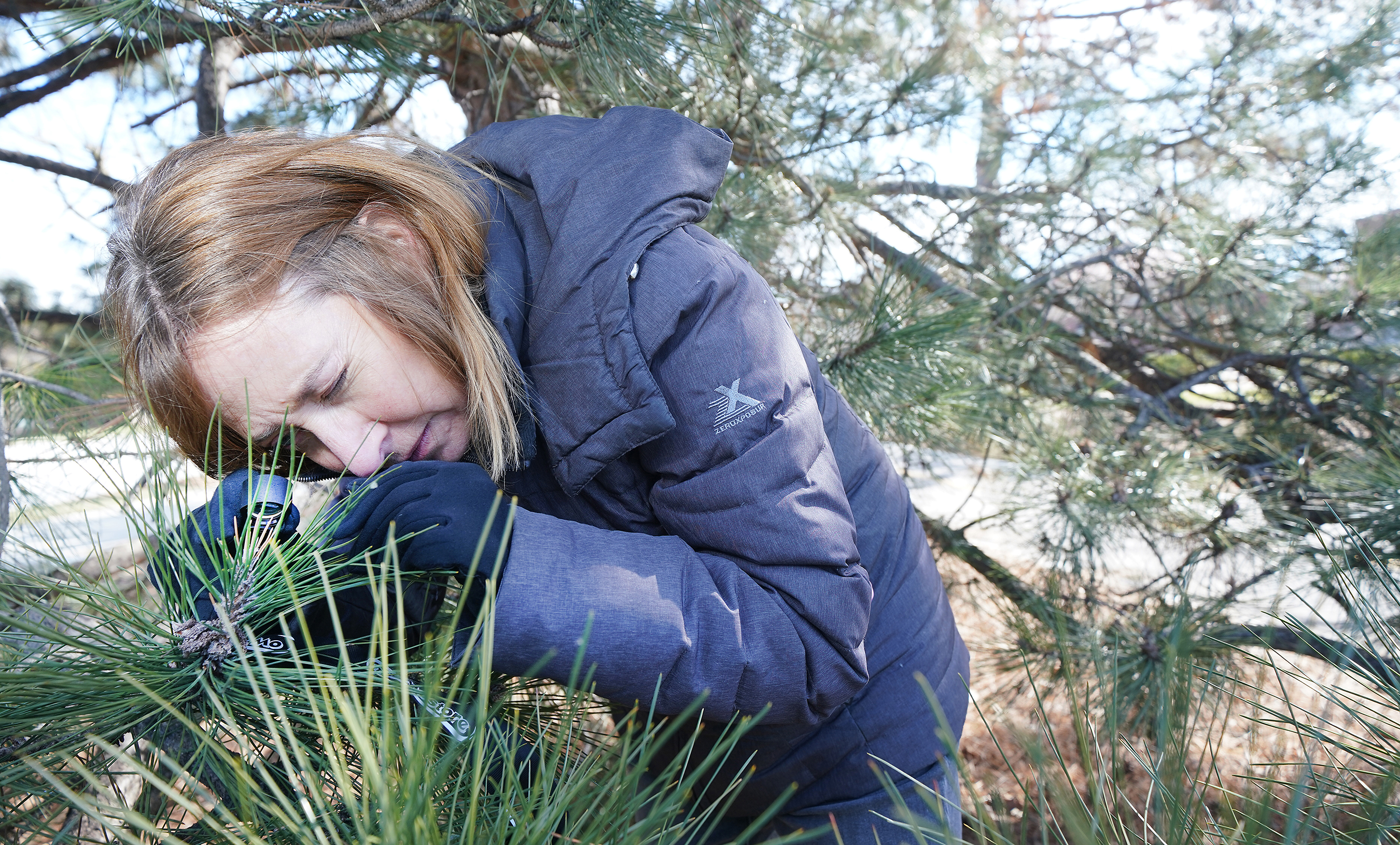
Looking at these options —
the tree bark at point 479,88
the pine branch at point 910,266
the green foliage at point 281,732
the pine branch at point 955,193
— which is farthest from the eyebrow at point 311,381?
the pine branch at point 955,193

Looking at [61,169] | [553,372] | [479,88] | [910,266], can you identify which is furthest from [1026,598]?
[61,169]

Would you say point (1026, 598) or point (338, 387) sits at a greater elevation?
point (338, 387)

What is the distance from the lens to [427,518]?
1.42ft

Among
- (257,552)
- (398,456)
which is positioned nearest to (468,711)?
(257,552)

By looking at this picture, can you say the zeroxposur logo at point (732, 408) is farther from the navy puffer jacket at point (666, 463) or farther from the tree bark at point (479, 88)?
the tree bark at point (479, 88)

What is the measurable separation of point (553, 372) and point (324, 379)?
165 mm

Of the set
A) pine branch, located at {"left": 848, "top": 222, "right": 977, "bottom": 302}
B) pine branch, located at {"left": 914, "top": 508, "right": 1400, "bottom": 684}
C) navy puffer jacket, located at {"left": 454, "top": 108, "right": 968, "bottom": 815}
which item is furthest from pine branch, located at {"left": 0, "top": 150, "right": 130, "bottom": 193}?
pine branch, located at {"left": 914, "top": 508, "right": 1400, "bottom": 684}

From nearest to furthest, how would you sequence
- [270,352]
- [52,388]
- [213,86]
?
[270,352] → [52,388] → [213,86]

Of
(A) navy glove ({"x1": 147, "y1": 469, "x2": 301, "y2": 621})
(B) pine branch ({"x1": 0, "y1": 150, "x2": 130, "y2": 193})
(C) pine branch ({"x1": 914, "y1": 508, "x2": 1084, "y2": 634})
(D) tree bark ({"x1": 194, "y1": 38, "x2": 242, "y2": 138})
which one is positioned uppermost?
(D) tree bark ({"x1": 194, "y1": 38, "x2": 242, "y2": 138})

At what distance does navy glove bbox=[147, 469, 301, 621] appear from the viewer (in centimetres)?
39

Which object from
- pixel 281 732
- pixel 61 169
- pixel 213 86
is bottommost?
pixel 281 732

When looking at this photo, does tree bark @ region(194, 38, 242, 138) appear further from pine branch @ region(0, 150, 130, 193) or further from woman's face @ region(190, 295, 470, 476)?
woman's face @ region(190, 295, 470, 476)

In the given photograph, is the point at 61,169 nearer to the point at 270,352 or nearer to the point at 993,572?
the point at 270,352

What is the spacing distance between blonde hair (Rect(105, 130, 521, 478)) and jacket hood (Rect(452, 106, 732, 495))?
40mm
